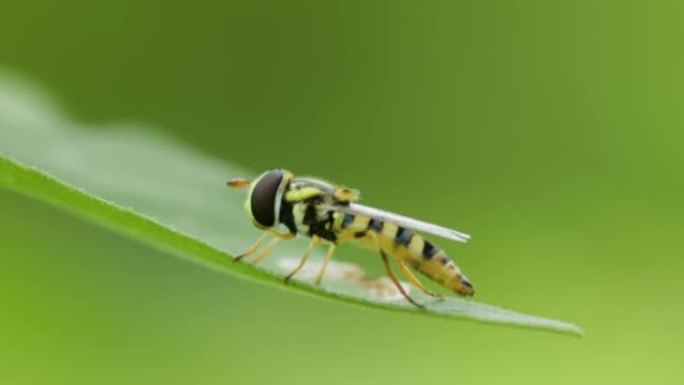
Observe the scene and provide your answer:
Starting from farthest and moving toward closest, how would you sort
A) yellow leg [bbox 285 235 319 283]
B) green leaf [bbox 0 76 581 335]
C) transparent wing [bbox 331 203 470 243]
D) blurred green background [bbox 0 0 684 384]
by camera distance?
1. blurred green background [bbox 0 0 684 384]
2. transparent wing [bbox 331 203 470 243]
3. yellow leg [bbox 285 235 319 283]
4. green leaf [bbox 0 76 581 335]

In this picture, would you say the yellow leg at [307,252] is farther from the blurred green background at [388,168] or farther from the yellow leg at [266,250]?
the blurred green background at [388,168]

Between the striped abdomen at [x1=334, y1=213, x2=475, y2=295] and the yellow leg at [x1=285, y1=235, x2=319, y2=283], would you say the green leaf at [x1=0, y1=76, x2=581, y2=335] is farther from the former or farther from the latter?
the striped abdomen at [x1=334, y1=213, x2=475, y2=295]

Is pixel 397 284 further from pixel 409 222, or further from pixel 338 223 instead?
pixel 338 223

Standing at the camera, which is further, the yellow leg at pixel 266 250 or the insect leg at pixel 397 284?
the yellow leg at pixel 266 250

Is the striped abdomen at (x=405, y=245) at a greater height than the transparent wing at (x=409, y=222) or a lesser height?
lesser

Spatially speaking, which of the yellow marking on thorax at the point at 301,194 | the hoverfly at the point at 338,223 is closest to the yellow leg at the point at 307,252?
the hoverfly at the point at 338,223

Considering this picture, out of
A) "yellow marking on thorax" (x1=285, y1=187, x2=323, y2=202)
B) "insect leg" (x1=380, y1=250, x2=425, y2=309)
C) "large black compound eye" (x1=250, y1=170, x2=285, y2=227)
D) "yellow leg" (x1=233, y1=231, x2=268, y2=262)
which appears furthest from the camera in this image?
"yellow marking on thorax" (x1=285, y1=187, x2=323, y2=202)

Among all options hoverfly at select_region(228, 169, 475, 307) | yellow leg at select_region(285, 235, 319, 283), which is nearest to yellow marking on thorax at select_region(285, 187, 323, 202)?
hoverfly at select_region(228, 169, 475, 307)
